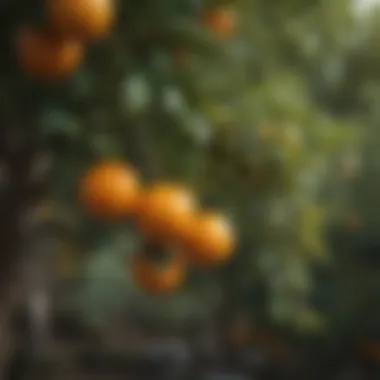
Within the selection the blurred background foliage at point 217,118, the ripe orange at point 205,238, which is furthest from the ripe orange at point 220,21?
the ripe orange at point 205,238

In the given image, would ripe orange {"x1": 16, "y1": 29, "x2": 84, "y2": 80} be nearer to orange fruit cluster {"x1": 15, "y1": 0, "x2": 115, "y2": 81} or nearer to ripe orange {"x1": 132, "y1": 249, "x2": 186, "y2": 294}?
orange fruit cluster {"x1": 15, "y1": 0, "x2": 115, "y2": 81}

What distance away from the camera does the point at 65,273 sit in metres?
0.77

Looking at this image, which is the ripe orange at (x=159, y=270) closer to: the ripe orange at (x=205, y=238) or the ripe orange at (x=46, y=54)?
the ripe orange at (x=205, y=238)

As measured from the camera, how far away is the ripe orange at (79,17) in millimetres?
323

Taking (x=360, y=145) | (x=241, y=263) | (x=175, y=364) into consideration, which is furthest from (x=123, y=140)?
(x=175, y=364)

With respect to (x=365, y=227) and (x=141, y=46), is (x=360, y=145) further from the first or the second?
(x=141, y=46)

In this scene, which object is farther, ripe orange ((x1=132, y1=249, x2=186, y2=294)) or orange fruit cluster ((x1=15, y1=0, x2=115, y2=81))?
ripe orange ((x1=132, y1=249, x2=186, y2=294))

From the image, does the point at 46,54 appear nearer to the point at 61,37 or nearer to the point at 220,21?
the point at 61,37

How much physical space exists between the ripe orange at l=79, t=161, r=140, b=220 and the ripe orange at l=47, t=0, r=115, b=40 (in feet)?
0.24

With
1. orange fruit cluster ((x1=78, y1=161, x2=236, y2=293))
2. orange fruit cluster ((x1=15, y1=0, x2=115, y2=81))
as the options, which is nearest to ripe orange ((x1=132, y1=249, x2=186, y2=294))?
orange fruit cluster ((x1=78, y1=161, x2=236, y2=293))

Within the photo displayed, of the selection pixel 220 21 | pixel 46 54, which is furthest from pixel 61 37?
pixel 220 21

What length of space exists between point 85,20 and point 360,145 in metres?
0.58

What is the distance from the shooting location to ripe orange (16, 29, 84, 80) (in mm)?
348

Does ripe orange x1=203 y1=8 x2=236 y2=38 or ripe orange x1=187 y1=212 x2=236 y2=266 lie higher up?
ripe orange x1=203 y1=8 x2=236 y2=38
